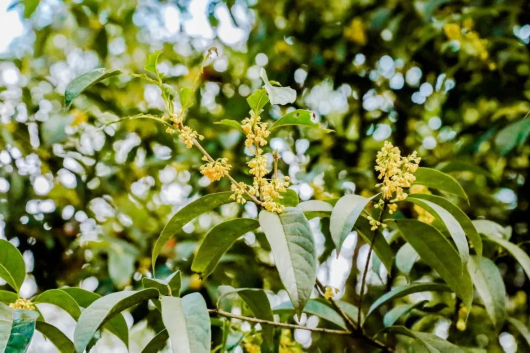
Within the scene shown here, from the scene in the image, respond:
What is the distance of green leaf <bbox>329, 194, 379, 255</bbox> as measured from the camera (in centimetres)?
64

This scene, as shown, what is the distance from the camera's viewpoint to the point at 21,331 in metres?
0.58

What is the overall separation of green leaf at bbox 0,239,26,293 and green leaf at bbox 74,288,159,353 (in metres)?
0.19

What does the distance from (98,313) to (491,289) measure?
62cm

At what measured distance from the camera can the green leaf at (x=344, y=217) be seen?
2.11 ft

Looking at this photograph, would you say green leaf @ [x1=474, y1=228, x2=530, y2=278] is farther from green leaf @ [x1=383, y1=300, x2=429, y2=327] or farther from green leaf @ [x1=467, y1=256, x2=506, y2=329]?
green leaf @ [x1=383, y1=300, x2=429, y2=327]

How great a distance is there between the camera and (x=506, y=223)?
63.6 inches

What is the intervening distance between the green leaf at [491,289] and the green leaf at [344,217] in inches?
11.7

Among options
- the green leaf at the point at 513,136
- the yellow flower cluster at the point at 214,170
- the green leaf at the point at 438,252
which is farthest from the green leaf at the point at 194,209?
the green leaf at the point at 513,136

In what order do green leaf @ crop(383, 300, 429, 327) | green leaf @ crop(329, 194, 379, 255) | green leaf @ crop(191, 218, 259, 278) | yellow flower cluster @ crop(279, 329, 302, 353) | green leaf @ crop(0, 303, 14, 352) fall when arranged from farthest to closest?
yellow flower cluster @ crop(279, 329, 302, 353)
green leaf @ crop(383, 300, 429, 327)
green leaf @ crop(191, 218, 259, 278)
green leaf @ crop(329, 194, 379, 255)
green leaf @ crop(0, 303, 14, 352)

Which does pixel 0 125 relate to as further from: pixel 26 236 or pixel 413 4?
pixel 413 4

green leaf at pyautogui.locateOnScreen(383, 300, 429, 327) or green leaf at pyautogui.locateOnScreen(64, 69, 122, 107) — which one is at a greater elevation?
green leaf at pyautogui.locateOnScreen(64, 69, 122, 107)

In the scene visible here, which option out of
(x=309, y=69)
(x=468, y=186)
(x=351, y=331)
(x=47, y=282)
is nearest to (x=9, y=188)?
(x=47, y=282)

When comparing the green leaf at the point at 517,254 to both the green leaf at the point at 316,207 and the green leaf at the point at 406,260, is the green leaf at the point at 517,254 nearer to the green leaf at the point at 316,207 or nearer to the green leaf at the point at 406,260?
the green leaf at the point at 406,260

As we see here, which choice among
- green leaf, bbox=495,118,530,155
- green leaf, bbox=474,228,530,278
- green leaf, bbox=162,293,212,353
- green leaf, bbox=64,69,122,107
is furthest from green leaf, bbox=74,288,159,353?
green leaf, bbox=495,118,530,155
